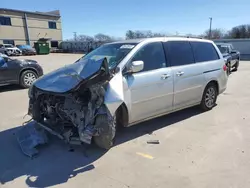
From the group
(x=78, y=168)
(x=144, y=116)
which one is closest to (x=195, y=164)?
(x=144, y=116)

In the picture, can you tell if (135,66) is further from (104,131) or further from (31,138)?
(31,138)

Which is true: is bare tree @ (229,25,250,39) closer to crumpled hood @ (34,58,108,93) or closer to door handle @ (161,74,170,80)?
door handle @ (161,74,170,80)

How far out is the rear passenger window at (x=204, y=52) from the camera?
513 centimetres

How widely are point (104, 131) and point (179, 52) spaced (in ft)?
7.96

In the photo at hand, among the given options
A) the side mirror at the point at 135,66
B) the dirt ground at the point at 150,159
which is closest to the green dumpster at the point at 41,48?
the dirt ground at the point at 150,159

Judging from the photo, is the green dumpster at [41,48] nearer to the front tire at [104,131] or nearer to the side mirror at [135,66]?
the side mirror at [135,66]

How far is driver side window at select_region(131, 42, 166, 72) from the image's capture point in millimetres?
4066

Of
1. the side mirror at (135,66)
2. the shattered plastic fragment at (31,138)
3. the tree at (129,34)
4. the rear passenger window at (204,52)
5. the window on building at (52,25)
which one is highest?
the window on building at (52,25)

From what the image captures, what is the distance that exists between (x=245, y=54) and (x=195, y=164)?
34.4 m

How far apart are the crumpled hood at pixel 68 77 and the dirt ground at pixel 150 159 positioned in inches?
42.8

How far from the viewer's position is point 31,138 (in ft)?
12.9

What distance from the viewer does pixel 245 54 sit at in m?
32.7

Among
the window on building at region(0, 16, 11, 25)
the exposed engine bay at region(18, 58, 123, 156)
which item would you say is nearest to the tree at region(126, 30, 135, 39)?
the window on building at region(0, 16, 11, 25)

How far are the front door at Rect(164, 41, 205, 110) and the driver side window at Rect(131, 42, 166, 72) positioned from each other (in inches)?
8.1
